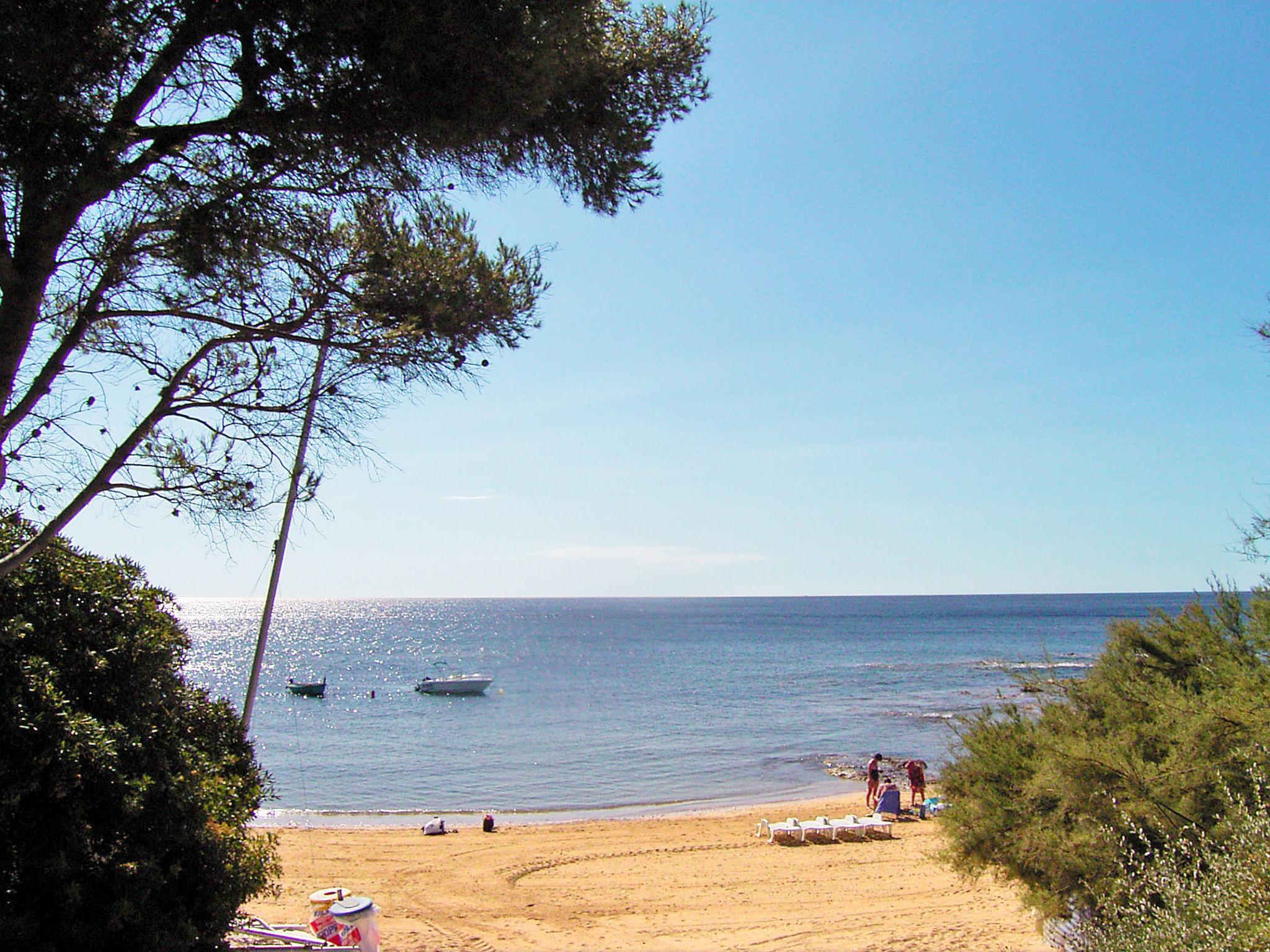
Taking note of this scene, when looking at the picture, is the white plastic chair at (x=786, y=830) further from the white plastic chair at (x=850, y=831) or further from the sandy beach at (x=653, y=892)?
the white plastic chair at (x=850, y=831)

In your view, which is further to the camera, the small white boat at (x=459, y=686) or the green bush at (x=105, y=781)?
the small white boat at (x=459, y=686)

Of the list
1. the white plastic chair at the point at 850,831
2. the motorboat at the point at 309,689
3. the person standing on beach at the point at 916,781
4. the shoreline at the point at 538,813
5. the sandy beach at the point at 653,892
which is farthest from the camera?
the motorboat at the point at 309,689

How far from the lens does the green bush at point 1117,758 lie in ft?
19.6

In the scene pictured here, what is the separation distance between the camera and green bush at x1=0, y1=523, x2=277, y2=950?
3.95 metres

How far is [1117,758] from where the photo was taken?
652 cm

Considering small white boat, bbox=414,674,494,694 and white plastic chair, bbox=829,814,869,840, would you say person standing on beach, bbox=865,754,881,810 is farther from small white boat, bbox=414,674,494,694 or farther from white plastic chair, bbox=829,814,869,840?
small white boat, bbox=414,674,494,694

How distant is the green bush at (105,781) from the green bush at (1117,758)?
561 centimetres

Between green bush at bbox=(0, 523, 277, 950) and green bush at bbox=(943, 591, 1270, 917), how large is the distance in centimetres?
561

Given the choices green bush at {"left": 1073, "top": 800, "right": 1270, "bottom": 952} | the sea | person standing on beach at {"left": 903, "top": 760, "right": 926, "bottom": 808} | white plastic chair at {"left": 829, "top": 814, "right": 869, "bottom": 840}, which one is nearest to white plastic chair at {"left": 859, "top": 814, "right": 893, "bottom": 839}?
white plastic chair at {"left": 829, "top": 814, "right": 869, "bottom": 840}

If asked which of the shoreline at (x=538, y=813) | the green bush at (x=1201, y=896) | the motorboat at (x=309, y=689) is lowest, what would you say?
the motorboat at (x=309, y=689)

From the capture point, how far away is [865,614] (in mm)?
168750

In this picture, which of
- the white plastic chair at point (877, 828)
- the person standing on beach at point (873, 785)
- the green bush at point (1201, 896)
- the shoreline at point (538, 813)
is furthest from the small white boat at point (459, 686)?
the green bush at point (1201, 896)

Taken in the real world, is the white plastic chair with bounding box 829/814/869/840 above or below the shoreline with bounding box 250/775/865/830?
above

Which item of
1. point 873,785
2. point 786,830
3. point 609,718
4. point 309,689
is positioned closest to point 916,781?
point 873,785
